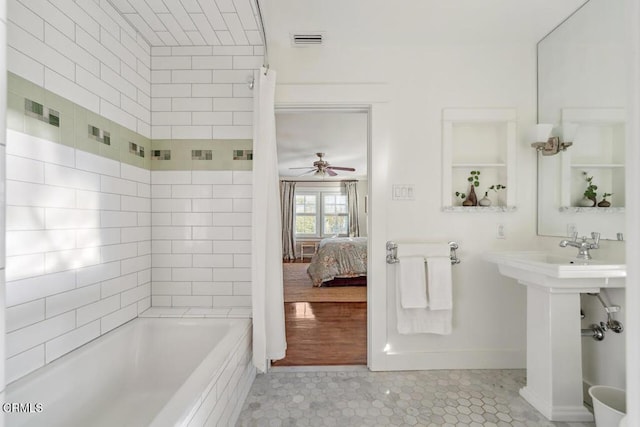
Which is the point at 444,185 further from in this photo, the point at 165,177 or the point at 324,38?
the point at 165,177

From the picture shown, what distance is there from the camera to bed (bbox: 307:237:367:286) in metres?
4.59

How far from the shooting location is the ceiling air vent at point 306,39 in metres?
2.03

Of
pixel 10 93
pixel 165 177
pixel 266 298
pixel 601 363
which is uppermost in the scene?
pixel 10 93

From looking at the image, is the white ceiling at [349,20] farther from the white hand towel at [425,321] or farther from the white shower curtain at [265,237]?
the white hand towel at [425,321]

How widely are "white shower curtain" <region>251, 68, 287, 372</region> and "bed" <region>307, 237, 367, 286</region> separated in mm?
2609

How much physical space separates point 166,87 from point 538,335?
283 cm

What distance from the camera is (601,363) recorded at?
1.75 m

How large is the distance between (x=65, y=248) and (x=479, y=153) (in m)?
2.65

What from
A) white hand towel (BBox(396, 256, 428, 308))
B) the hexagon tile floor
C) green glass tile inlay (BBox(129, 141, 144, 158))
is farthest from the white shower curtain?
white hand towel (BBox(396, 256, 428, 308))

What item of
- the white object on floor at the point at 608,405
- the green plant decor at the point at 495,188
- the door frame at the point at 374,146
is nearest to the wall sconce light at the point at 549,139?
the green plant decor at the point at 495,188

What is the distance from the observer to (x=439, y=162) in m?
2.19

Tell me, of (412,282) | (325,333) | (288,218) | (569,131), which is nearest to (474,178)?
(569,131)

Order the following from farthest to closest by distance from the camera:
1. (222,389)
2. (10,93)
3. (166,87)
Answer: (166,87) < (222,389) < (10,93)

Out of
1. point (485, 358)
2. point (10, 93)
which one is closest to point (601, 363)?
point (485, 358)
